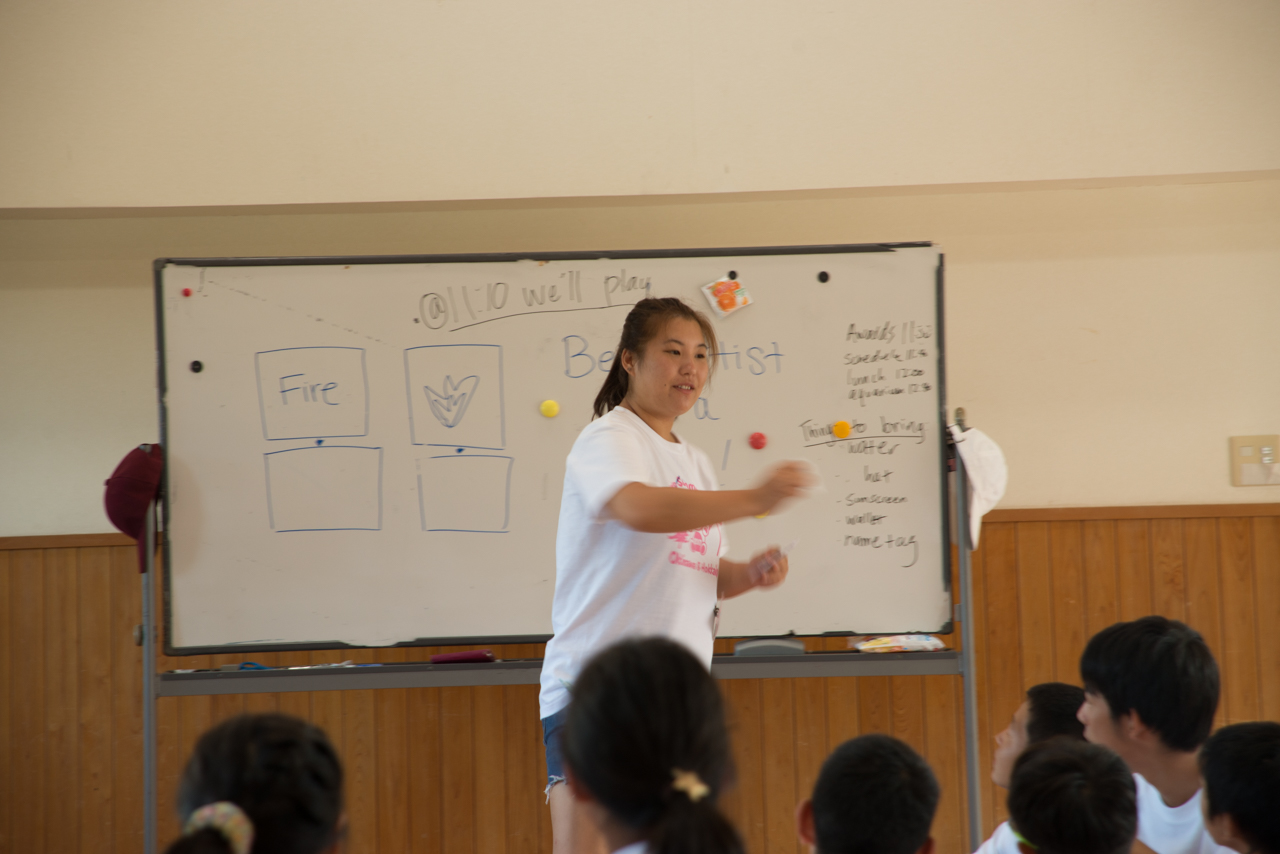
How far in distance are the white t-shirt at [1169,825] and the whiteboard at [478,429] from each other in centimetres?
107

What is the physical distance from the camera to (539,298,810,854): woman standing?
4.64 ft

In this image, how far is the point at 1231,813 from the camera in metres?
1.34

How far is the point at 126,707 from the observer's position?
3045 millimetres

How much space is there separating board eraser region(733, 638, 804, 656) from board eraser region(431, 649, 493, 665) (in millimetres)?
726

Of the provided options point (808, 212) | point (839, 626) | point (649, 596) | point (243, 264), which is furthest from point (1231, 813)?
point (243, 264)

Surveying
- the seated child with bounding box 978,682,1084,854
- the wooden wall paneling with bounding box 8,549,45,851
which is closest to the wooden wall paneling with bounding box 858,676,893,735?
the seated child with bounding box 978,682,1084,854

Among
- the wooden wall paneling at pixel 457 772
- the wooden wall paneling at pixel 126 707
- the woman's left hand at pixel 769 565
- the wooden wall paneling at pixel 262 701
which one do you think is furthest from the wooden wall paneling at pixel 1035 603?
the wooden wall paneling at pixel 126 707

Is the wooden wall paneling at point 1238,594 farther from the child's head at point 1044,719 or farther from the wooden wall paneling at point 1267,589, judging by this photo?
the child's head at point 1044,719

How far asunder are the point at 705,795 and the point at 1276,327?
2989 mm

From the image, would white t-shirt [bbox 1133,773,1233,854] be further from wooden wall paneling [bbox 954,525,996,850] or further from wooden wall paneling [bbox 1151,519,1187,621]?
wooden wall paneling [bbox 1151,519,1187,621]

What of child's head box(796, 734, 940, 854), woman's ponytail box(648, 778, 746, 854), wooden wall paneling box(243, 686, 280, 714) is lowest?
wooden wall paneling box(243, 686, 280, 714)

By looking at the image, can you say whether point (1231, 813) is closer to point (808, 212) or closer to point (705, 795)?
point (705, 795)

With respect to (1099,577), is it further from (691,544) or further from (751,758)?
(691,544)

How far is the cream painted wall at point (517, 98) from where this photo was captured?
2.81 m
